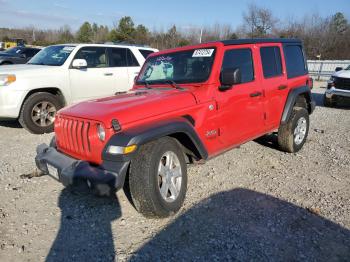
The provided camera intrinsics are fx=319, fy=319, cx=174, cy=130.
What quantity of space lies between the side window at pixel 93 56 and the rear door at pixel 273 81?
166 inches

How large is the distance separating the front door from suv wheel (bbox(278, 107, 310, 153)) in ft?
2.56

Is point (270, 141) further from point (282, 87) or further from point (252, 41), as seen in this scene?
point (252, 41)

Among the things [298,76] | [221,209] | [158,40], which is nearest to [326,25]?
[158,40]

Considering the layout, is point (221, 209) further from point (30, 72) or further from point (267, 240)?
point (30, 72)

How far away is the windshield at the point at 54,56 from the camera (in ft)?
23.5

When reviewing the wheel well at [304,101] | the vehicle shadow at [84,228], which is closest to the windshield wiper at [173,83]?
the vehicle shadow at [84,228]

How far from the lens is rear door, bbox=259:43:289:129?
477cm

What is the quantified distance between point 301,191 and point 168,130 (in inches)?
82.0

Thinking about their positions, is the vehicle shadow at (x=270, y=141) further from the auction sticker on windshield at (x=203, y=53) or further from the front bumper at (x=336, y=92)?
the front bumper at (x=336, y=92)

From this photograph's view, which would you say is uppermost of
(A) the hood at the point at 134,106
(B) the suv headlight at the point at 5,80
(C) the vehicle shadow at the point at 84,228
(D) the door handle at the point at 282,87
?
(B) the suv headlight at the point at 5,80

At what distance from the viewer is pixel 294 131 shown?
5.47m

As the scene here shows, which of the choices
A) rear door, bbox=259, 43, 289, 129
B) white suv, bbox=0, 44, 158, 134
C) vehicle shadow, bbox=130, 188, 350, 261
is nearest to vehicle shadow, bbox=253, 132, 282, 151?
rear door, bbox=259, 43, 289, 129

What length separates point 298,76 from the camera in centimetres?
559

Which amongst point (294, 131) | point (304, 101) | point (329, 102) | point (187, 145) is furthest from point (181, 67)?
point (329, 102)
